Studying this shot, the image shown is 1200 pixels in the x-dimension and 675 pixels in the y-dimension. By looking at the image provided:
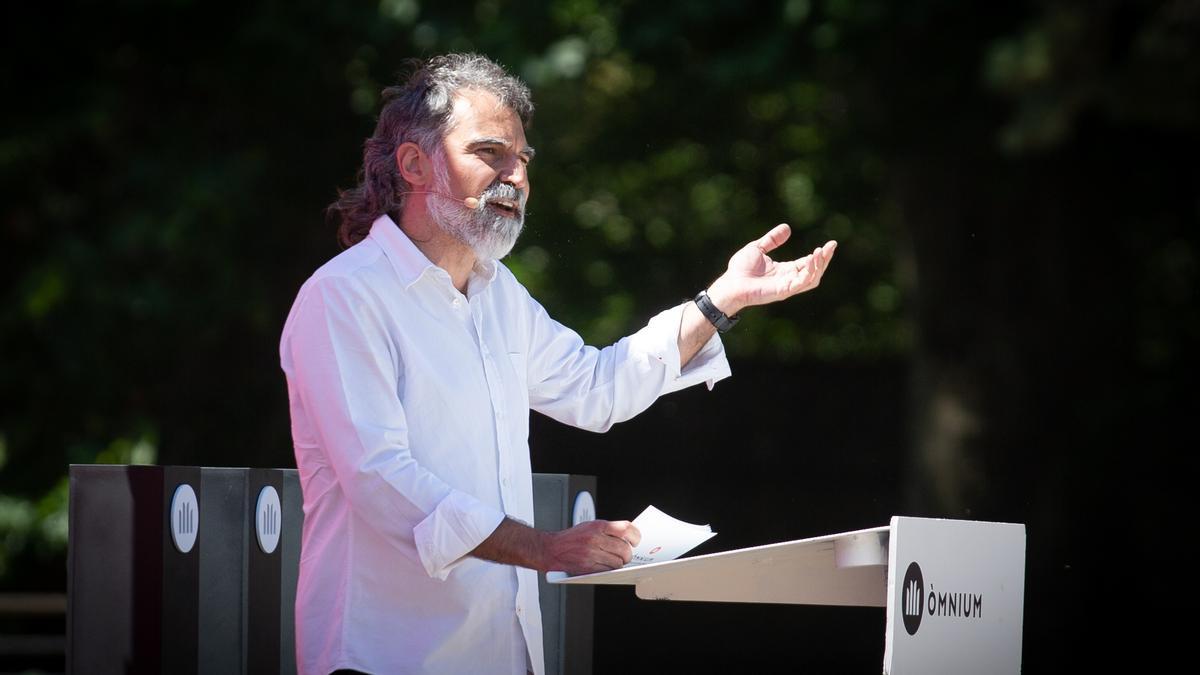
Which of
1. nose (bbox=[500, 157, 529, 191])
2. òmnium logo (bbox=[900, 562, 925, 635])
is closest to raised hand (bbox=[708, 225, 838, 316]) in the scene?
nose (bbox=[500, 157, 529, 191])

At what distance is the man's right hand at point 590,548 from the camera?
7.98 feet

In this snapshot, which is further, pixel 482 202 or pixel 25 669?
pixel 25 669

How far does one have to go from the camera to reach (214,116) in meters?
9.05

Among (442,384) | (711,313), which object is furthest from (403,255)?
(711,313)

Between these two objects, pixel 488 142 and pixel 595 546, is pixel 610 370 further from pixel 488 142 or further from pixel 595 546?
pixel 595 546

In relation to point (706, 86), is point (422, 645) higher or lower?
lower

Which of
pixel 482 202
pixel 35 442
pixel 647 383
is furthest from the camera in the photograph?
pixel 35 442

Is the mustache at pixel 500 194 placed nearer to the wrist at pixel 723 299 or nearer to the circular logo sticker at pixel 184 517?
the wrist at pixel 723 299

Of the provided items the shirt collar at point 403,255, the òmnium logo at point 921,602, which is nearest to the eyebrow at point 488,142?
the shirt collar at point 403,255

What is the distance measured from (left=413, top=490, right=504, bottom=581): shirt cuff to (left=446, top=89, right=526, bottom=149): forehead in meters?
0.76

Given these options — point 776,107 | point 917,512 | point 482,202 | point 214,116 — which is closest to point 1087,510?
point 917,512

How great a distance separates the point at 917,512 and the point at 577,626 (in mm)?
3840

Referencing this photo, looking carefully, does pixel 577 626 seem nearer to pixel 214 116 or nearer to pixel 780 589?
pixel 780 589

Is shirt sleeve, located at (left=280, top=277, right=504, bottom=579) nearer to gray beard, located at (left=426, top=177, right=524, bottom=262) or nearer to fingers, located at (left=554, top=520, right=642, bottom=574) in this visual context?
fingers, located at (left=554, top=520, right=642, bottom=574)
